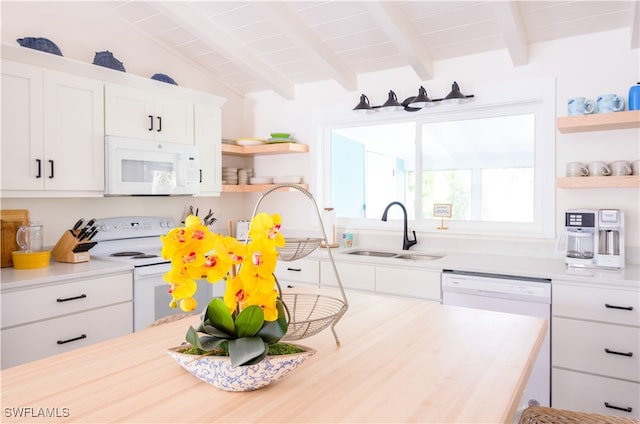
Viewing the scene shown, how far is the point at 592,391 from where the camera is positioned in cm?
244

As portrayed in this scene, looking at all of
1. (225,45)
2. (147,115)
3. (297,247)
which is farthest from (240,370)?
(225,45)

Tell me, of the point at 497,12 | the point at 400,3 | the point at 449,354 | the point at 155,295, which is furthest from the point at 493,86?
the point at 155,295

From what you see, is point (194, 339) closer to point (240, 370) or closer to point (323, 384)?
point (240, 370)

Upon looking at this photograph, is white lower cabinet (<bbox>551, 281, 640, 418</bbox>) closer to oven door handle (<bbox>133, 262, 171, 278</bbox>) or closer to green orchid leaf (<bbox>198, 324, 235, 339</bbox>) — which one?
green orchid leaf (<bbox>198, 324, 235, 339</bbox>)

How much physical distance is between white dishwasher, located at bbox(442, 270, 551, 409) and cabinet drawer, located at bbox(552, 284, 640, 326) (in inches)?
2.5

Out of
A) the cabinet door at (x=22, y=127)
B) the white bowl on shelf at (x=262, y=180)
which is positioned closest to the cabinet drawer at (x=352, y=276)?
the white bowl on shelf at (x=262, y=180)

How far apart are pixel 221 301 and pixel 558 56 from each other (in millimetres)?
2935

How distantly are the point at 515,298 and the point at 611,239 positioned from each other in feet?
2.13

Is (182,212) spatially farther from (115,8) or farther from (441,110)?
(441,110)

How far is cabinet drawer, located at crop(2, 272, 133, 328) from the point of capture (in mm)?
2309

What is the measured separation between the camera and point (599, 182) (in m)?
2.66

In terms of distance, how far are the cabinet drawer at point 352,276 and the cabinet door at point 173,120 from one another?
147cm

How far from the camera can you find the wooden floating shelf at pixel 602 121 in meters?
2.54

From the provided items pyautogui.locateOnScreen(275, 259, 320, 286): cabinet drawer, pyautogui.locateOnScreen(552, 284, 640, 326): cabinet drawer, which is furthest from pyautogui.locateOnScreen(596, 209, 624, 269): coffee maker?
pyautogui.locateOnScreen(275, 259, 320, 286): cabinet drawer
